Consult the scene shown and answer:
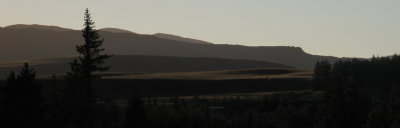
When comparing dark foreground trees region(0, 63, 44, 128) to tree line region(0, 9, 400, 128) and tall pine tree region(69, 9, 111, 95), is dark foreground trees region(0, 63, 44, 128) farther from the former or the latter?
tall pine tree region(69, 9, 111, 95)

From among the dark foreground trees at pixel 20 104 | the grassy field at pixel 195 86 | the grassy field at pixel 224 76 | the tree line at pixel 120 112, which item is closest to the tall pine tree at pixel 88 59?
the tree line at pixel 120 112

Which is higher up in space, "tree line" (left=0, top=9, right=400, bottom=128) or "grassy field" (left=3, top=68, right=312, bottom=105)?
"tree line" (left=0, top=9, right=400, bottom=128)

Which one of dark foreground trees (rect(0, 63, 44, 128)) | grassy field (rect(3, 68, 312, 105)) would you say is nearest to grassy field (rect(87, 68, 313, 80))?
grassy field (rect(3, 68, 312, 105))

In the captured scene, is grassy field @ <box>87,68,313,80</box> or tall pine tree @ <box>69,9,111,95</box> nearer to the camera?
tall pine tree @ <box>69,9,111,95</box>

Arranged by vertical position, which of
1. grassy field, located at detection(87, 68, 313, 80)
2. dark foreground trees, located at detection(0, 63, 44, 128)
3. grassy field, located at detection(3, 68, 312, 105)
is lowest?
grassy field, located at detection(3, 68, 312, 105)

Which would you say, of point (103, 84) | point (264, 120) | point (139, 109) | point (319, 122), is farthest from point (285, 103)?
point (103, 84)

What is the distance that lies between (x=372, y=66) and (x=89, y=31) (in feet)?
315

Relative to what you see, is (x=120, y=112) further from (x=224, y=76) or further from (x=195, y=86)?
(x=224, y=76)

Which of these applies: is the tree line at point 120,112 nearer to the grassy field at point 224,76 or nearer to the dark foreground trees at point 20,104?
the dark foreground trees at point 20,104

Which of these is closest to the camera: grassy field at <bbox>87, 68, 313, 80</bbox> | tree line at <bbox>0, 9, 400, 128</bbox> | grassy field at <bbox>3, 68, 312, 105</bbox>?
tree line at <bbox>0, 9, 400, 128</bbox>

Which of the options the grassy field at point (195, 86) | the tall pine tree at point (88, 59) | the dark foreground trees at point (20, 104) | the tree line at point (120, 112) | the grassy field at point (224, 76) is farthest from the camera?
the grassy field at point (224, 76)

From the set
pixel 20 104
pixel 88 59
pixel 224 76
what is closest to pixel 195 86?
pixel 224 76

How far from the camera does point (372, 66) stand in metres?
141

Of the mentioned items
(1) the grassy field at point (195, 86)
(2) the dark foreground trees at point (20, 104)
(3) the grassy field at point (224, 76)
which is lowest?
(1) the grassy field at point (195, 86)
